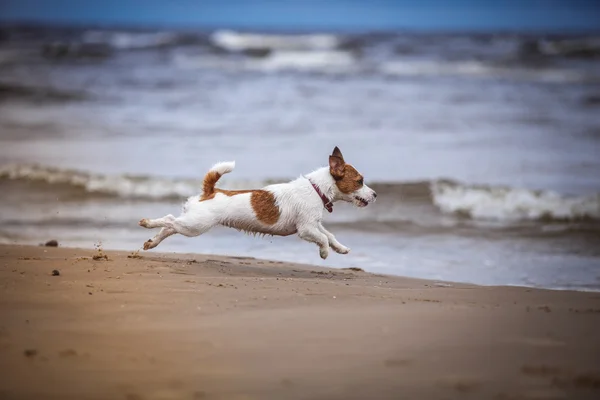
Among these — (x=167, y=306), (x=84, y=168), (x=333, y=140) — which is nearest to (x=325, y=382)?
(x=167, y=306)

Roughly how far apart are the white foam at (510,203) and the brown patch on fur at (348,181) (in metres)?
4.22

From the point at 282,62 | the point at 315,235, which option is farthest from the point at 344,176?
the point at 282,62

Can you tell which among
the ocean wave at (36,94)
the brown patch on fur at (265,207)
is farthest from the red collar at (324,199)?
the ocean wave at (36,94)

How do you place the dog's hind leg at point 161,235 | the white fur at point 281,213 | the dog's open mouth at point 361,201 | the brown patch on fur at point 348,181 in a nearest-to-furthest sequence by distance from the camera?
the white fur at point 281,213 < the dog's hind leg at point 161,235 < the brown patch on fur at point 348,181 < the dog's open mouth at point 361,201

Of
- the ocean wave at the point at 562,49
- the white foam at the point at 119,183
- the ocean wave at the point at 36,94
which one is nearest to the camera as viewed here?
the white foam at the point at 119,183

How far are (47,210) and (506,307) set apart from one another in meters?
6.98

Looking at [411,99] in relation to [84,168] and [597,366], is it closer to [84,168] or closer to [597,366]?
Result: [84,168]

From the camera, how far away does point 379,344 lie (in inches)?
192

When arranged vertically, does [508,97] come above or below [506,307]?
above

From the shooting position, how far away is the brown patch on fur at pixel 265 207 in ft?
23.7

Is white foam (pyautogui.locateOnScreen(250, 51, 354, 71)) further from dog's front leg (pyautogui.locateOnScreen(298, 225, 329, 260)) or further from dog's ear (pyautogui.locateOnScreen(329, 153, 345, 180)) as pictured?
dog's front leg (pyautogui.locateOnScreen(298, 225, 329, 260))

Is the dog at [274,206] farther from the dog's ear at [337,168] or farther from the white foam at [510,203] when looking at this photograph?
the white foam at [510,203]

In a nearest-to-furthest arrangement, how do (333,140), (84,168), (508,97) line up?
1. (84,168)
2. (333,140)
3. (508,97)

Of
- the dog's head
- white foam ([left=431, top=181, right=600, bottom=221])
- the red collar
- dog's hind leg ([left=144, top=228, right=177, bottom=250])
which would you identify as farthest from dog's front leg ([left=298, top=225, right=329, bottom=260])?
white foam ([left=431, top=181, right=600, bottom=221])
